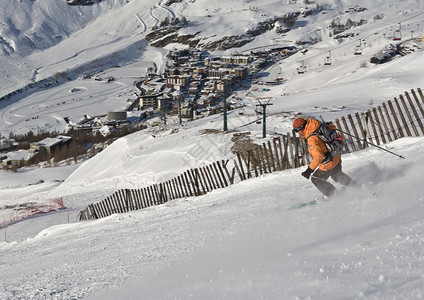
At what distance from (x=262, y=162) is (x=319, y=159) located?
5.05 meters

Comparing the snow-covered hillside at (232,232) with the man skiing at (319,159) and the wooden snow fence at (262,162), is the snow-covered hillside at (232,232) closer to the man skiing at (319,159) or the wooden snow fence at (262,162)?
the man skiing at (319,159)

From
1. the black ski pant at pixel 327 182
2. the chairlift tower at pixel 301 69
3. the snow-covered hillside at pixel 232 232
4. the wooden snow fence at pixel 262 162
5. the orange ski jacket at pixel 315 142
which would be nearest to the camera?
the snow-covered hillside at pixel 232 232

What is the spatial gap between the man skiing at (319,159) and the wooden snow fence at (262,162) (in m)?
3.15

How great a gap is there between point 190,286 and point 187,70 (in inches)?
3688

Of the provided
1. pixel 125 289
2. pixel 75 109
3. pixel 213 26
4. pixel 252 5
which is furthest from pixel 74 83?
pixel 125 289

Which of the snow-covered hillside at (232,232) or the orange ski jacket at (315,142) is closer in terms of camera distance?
the snow-covered hillside at (232,232)

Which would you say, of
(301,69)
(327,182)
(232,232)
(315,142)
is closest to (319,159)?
(315,142)

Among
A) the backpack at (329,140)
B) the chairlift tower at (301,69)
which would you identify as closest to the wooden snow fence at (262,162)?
the backpack at (329,140)

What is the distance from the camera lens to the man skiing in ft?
16.9

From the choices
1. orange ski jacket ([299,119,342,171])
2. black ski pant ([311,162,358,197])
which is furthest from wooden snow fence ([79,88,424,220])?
orange ski jacket ([299,119,342,171])

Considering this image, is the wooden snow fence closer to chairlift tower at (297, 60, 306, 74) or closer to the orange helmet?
the orange helmet

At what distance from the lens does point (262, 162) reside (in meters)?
10.2

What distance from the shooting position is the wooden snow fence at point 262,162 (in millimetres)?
9414

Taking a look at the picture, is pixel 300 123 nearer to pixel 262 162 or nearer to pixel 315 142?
pixel 315 142
